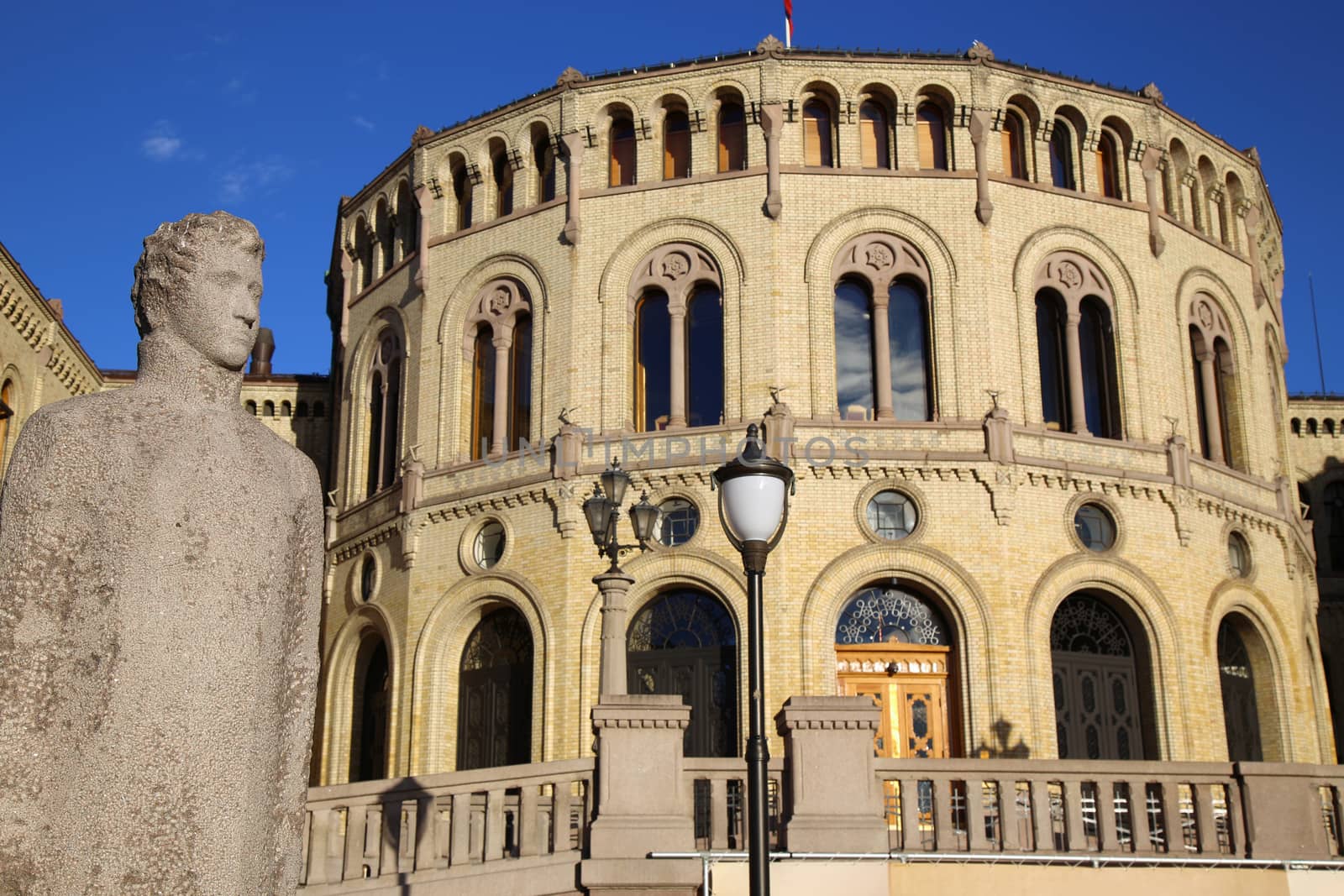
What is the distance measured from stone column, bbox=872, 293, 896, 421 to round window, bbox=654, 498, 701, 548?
11.7 feet

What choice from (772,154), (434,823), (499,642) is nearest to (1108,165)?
(772,154)

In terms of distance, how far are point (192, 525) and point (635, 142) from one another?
23598 mm

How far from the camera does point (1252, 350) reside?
1140 inches

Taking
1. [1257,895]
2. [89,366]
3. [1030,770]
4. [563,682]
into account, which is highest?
[89,366]

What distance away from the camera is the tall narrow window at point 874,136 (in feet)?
86.5

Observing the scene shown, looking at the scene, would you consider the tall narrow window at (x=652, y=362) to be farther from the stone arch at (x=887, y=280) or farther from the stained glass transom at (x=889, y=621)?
the stained glass transom at (x=889, y=621)

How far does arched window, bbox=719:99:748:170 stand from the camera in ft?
86.8

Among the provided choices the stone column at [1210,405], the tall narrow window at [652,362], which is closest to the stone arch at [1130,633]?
the stone column at [1210,405]

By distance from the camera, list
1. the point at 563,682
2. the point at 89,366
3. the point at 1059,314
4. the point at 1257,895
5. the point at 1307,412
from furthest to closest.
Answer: the point at 1307,412
the point at 89,366
the point at 1059,314
the point at 563,682
the point at 1257,895

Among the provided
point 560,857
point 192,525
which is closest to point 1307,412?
point 560,857

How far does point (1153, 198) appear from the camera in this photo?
1074 inches

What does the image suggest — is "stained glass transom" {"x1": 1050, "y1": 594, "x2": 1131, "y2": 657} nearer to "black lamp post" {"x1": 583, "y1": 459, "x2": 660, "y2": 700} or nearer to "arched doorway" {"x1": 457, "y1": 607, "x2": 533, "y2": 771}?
"arched doorway" {"x1": 457, "y1": 607, "x2": 533, "y2": 771}

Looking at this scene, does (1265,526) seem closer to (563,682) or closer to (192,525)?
(563,682)

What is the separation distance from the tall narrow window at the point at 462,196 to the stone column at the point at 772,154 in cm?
644
